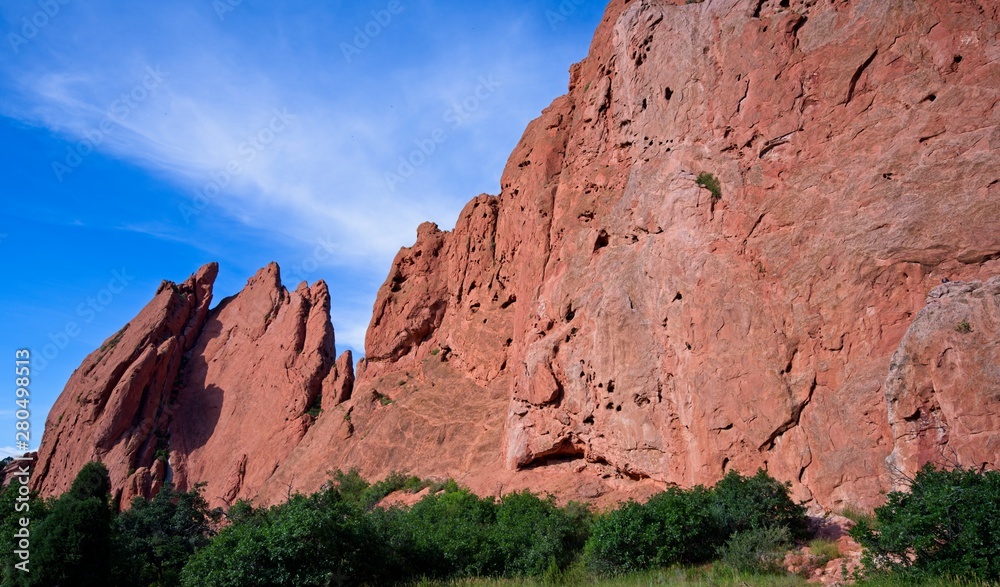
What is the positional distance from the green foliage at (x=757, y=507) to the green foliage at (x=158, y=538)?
16.5 meters

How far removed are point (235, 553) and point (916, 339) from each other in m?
16.9

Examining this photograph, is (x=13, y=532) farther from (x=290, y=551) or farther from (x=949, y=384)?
(x=949, y=384)

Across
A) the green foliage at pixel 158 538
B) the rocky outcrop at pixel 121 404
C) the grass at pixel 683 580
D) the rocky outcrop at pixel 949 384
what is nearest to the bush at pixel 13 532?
the green foliage at pixel 158 538

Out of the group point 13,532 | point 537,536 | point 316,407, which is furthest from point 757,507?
point 316,407

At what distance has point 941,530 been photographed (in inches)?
465

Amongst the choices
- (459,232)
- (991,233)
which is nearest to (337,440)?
(459,232)

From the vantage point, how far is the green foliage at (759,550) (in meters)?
14.6

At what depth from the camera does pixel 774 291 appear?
63.7ft

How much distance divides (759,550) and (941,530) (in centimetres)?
408

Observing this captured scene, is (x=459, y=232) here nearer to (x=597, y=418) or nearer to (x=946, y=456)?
(x=597, y=418)

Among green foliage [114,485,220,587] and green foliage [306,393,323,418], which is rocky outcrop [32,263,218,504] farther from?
green foliage [306,393,323,418]

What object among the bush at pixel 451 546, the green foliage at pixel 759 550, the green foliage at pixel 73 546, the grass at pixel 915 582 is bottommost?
the grass at pixel 915 582

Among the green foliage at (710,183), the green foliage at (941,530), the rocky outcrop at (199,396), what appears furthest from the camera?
the rocky outcrop at (199,396)

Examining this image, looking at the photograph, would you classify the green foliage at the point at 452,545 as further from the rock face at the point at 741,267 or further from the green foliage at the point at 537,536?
the rock face at the point at 741,267
